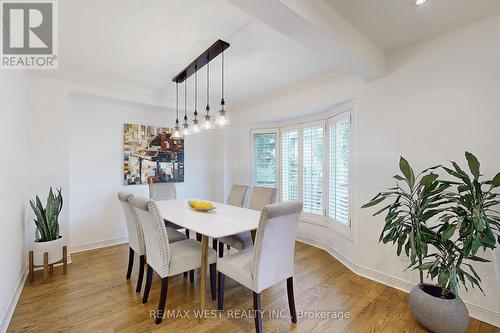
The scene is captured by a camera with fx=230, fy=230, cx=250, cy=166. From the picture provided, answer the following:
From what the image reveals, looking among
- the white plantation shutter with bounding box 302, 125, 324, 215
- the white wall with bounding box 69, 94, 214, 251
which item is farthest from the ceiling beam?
the white wall with bounding box 69, 94, 214, 251

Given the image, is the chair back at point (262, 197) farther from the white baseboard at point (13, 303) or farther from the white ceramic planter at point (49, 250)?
the white baseboard at point (13, 303)

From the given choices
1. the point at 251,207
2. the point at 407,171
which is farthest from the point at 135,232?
the point at 407,171

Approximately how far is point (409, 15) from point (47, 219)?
13.5ft

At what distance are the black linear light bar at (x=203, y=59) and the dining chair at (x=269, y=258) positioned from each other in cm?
164

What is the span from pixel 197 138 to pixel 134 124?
1188 millimetres

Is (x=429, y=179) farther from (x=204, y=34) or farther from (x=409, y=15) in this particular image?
(x=204, y=34)

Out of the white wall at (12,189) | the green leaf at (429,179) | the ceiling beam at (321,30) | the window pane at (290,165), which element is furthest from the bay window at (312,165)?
the white wall at (12,189)

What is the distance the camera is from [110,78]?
321cm

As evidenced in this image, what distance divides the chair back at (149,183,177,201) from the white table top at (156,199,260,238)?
561mm

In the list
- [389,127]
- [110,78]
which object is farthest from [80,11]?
[389,127]

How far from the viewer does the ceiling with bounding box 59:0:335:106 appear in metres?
1.80

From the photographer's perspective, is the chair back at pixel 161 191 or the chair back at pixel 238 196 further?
the chair back at pixel 161 191

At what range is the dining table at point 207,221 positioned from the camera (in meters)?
1.97

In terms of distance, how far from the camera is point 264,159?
14.6 ft
